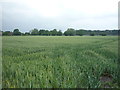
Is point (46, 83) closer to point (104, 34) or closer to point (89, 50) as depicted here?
point (89, 50)

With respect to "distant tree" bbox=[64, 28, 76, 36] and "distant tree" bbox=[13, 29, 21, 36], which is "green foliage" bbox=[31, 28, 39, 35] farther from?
"distant tree" bbox=[64, 28, 76, 36]

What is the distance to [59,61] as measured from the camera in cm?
206

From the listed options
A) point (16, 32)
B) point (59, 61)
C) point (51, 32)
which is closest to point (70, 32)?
point (51, 32)

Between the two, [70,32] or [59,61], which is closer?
[59,61]

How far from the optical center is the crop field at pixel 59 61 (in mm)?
1863

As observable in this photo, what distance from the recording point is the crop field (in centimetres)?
186

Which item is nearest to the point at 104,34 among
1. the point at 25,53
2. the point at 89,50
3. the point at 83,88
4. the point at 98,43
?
the point at 98,43

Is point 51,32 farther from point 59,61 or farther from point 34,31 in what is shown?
point 59,61

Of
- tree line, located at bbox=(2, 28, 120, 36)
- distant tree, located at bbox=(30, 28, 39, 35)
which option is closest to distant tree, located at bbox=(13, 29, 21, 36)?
tree line, located at bbox=(2, 28, 120, 36)

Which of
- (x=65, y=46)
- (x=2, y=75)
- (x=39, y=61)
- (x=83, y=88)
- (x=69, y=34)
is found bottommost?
(x=83, y=88)

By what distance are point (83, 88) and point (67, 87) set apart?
17 cm

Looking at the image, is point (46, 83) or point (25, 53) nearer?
point (46, 83)

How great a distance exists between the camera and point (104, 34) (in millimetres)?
2375

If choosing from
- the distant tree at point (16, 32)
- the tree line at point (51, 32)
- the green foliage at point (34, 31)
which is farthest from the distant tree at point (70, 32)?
the distant tree at point (16, 32)
